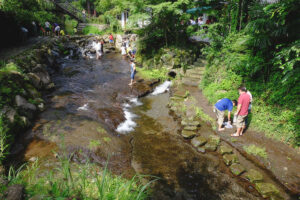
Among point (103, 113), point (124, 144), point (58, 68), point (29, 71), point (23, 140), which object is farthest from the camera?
point (58, 68)

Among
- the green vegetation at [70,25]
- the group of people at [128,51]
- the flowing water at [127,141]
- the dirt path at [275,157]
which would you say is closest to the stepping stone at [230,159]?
the flowing water at [127,141]

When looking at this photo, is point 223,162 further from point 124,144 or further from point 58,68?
point 58,68

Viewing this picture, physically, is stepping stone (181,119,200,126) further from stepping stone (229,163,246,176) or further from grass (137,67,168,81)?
grass (137,67,168,81)

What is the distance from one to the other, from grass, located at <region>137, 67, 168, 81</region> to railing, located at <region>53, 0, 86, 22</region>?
2448 centimetres

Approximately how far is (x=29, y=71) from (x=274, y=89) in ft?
40.2

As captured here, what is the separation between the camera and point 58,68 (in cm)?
1405

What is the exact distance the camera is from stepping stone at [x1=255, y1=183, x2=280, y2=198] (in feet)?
15.1

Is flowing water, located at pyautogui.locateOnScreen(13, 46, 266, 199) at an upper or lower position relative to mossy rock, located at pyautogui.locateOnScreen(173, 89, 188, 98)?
lower

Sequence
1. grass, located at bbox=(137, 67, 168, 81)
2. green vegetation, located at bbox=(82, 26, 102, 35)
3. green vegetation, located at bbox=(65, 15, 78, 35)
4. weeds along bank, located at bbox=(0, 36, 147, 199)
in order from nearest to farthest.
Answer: weeds along bank, located at bbox=(0, 36, 147, 199) < grass, located at bbox=(137, 67, 168, 81) < green vegetation, located at bbox=(65, 15, 78, 35) < green vegetation, located at bbox=(82, 26, 102, 35)

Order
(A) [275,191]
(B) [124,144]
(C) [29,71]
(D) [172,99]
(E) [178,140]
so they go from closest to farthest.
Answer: (A) [275,191], (B) [124,144], (E) [178,140], (C) [29,71], (D) [172,99]

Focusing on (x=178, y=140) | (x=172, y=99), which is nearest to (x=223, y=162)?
(x=178, y=140)

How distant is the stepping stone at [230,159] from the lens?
571cm

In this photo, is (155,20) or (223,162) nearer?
(223,162)

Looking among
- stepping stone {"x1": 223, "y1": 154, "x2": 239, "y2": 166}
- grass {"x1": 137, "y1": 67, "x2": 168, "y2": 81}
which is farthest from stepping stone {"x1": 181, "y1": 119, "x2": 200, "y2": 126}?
grass {"x1": 137, "y1": 67, "x2": 168, "y2": 81}
